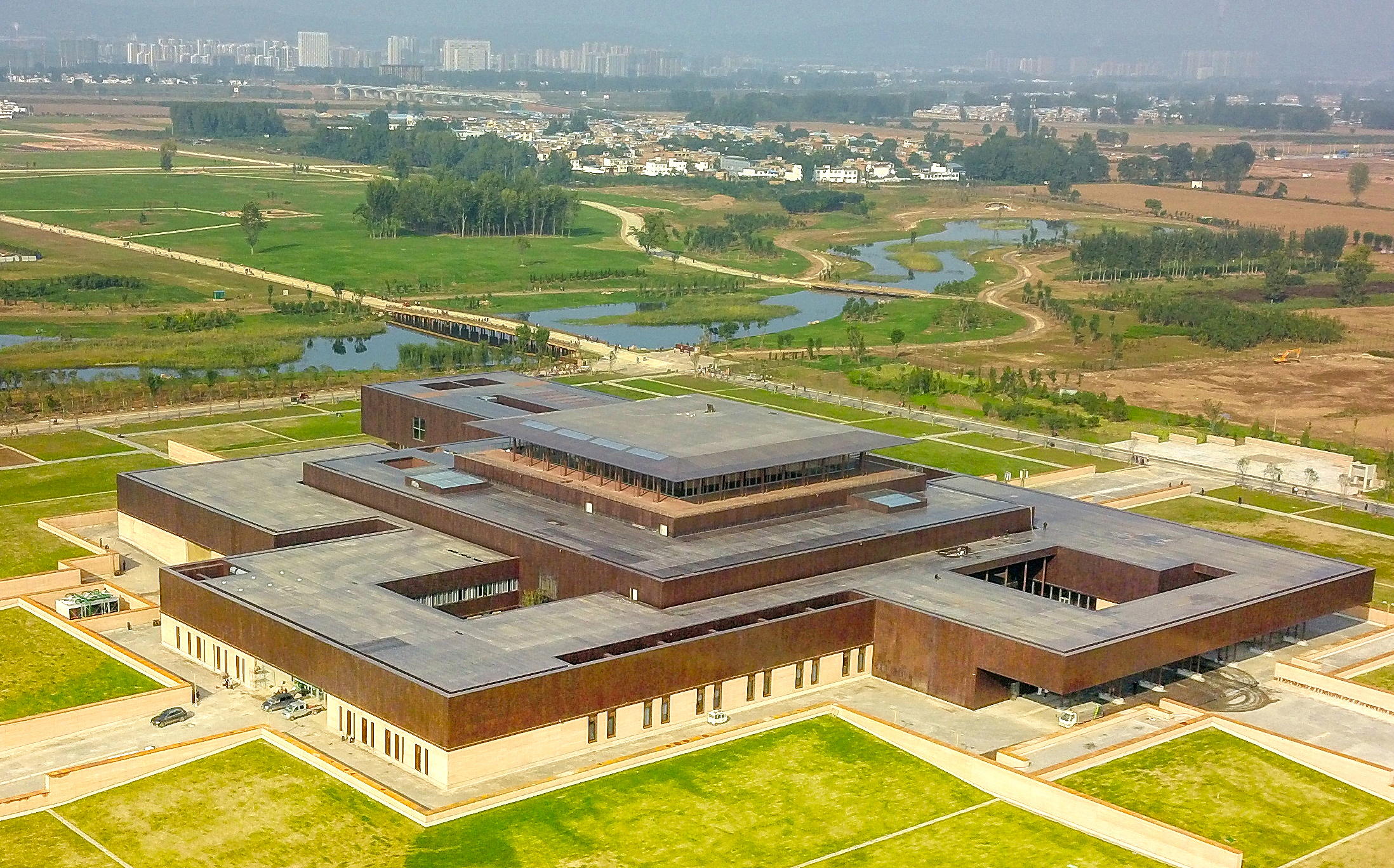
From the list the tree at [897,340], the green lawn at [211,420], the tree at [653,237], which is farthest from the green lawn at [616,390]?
the tree at [653,237]

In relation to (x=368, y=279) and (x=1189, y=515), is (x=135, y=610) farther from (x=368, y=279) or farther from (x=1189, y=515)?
(x=368, y=279)

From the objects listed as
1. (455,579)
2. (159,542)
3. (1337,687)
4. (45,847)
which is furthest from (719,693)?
(159,542)

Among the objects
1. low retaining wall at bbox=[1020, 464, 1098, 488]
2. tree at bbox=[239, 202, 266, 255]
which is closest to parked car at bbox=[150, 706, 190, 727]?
low retaining wall at bbox=[1020, 464, 1098, 488]

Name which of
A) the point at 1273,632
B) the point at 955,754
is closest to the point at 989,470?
the point at 1273,632

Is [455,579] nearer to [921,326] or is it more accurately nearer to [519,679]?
[519,679]

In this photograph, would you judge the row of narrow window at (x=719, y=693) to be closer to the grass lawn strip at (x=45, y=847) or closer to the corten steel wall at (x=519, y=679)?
the corten steel wall at (x=519, y=679)
